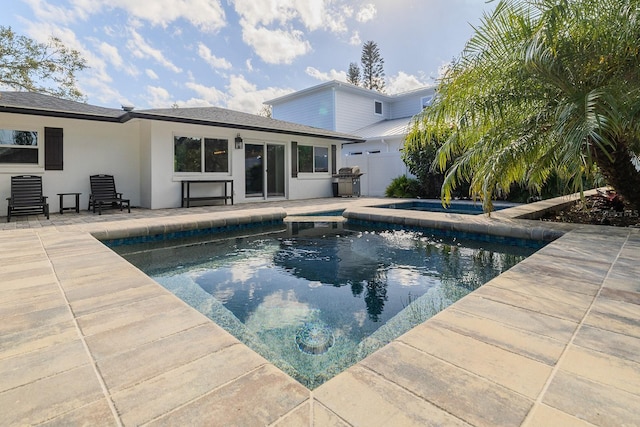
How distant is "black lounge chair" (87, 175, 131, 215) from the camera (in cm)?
782

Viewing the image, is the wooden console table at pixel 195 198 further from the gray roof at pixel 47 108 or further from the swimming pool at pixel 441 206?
the swimming pool at pixel 441 206

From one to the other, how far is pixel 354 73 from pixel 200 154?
82.7ft

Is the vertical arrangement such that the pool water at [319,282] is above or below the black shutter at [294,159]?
below

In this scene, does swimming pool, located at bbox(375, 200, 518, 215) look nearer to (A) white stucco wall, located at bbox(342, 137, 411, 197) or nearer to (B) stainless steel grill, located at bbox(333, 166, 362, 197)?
(B) stainless steel grill, located at bbox(333, 166, 362, 197)

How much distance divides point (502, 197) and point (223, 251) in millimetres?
8946

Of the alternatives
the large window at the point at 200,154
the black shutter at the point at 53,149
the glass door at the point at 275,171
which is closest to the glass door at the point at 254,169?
the glass door at the point at 275,171

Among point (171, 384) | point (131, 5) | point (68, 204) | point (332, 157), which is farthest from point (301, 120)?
point (171, 384)

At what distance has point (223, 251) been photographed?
205 inches

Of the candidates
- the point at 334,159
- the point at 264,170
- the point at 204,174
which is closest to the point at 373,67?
the point at 334,159

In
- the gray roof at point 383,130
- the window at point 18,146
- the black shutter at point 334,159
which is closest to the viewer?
the window at point 18,146

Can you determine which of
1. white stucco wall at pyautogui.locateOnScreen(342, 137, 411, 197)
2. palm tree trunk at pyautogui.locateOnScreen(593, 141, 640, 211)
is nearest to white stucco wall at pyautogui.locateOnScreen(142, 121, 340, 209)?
white stucco wall at pyautogui.locateOnScreen(342, 137, 411, 197)

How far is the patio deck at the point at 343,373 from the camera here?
1.20m

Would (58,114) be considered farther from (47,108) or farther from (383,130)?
(383,130)

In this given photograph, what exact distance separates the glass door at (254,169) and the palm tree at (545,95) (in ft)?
20.2
